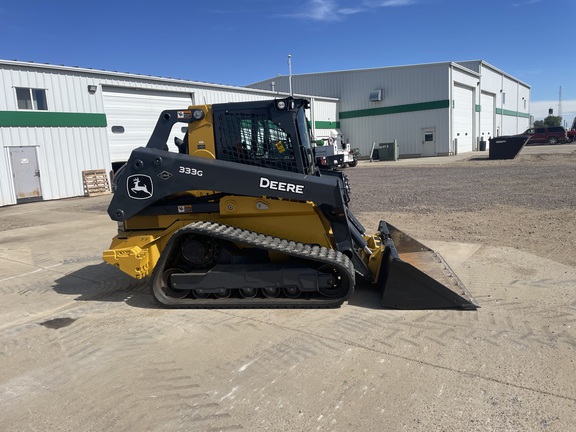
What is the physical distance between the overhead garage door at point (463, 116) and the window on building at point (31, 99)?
2965 centimetres

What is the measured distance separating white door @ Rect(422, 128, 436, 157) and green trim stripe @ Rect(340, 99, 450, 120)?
1.84m

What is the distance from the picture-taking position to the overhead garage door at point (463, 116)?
3619 centimetres

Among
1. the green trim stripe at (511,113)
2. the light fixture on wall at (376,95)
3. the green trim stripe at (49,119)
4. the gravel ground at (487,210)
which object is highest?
the light fixture on wall at (376,95)

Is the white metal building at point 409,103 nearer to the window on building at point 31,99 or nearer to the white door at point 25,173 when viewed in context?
the window on building at point 31,99

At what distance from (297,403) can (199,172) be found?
2.66 m

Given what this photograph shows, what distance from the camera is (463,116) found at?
125 ft

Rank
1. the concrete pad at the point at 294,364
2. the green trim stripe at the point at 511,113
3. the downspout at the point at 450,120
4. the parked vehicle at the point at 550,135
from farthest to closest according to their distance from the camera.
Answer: the green trim stripe at the point at 511,113 < the parked vehicle at the point at 550,135 < the downspout at the point at 450,120 < the concrete pad at the point at 294,364

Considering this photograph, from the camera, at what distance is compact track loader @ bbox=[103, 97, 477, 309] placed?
457 centimetres

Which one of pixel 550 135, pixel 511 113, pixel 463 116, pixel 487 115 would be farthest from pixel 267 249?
pixel 511 113

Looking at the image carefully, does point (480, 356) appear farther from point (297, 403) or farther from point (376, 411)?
point (297, 403)

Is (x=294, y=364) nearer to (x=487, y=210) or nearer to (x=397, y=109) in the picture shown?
Answer: (x=487, y=210)

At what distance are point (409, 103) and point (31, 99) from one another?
28.1m

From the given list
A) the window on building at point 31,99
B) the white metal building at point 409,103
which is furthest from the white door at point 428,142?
the window on building at point 31,99

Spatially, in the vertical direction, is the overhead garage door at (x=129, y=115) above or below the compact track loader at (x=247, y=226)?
above
